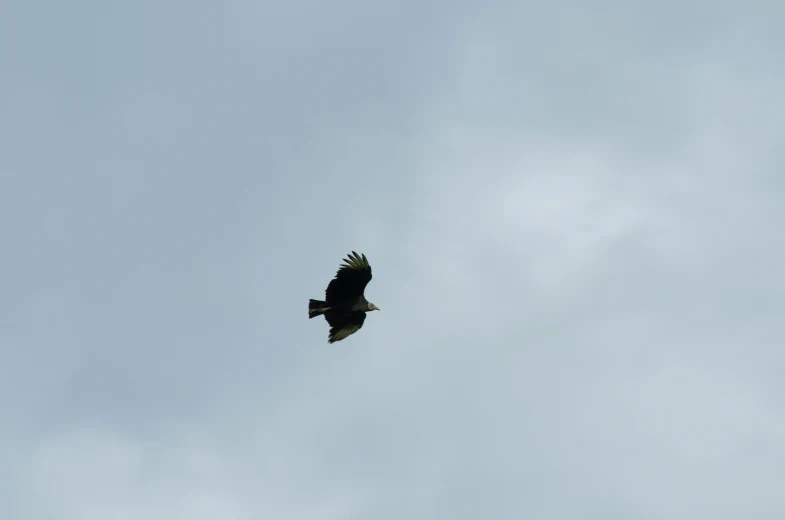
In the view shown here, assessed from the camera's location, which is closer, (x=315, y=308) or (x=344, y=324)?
(x=315, y=308)

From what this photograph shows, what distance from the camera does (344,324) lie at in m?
49.1

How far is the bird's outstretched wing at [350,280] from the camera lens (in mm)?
46781

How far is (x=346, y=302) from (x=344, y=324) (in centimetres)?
155

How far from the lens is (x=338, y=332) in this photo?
161 ft

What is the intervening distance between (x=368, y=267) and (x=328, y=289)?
2079mm

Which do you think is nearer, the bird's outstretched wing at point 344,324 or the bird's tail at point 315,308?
the bird's tail at point 315,308

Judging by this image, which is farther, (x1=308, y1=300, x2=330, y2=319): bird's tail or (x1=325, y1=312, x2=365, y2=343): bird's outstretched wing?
(x1=325, y1=312, x2=365, y2=343): bird's outstretched wing

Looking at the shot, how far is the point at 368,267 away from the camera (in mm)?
46938

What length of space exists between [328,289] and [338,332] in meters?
2.71

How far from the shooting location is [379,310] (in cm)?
4944

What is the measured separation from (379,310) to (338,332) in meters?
2.14

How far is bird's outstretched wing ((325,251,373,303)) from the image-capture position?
46781mm

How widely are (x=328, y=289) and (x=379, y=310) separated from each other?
10.4 feet

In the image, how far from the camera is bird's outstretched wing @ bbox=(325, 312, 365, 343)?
48.8 meters
